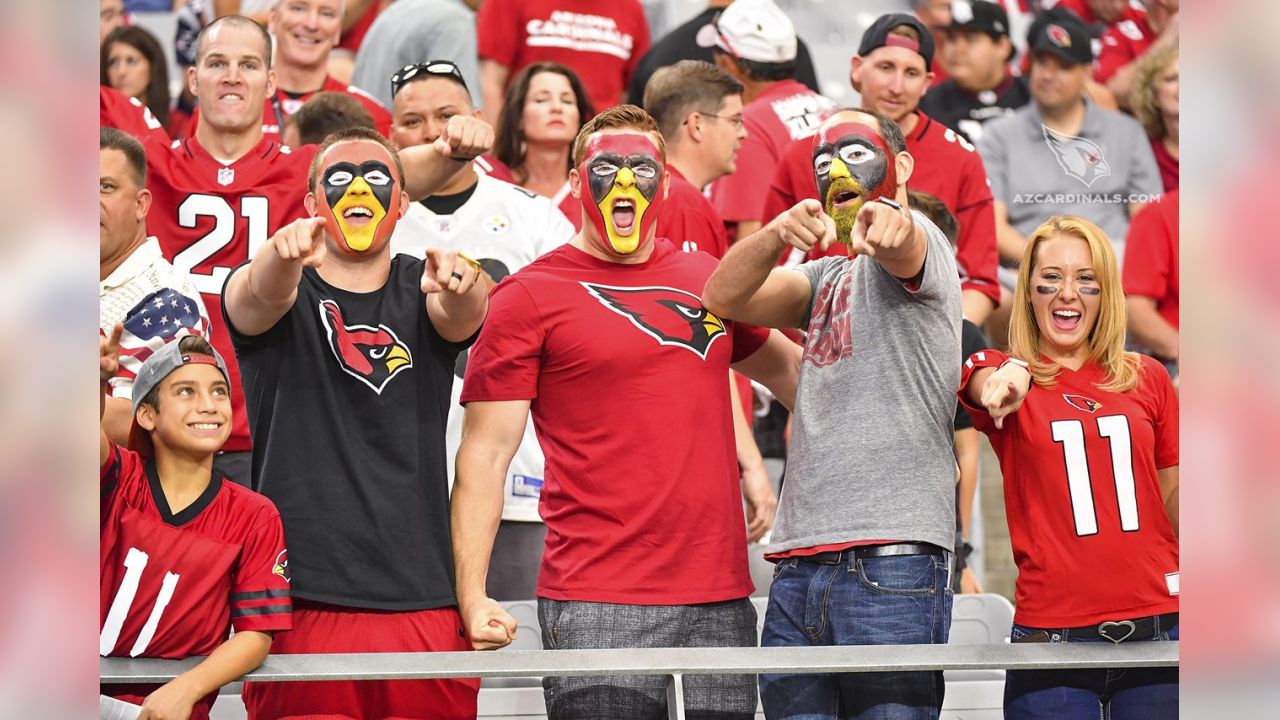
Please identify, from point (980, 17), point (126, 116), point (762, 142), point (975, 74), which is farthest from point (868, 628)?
point (980, 17)

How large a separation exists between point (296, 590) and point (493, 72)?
362 centimetres

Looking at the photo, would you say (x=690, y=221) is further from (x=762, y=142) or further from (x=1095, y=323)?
(x=1095, y=323)

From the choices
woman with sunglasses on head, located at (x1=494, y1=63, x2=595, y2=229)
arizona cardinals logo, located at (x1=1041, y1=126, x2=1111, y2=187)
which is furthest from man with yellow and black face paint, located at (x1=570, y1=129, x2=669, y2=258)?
arizona cardinals logo, located at (x1=1041, y1=126, x2=1111, y2=187)

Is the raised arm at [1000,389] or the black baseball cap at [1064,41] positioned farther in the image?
the black baseball cap at [1064,41]

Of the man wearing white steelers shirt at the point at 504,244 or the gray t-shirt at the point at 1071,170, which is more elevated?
the gray t-shirt at the point at 1071,170

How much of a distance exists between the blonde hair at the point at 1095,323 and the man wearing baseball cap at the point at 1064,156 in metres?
2.57

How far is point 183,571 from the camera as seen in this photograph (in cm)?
312

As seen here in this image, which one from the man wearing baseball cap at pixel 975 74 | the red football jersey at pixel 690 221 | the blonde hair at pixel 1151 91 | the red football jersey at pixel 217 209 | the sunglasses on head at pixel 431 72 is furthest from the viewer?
the man wearing baseball cap at pixel 975 74

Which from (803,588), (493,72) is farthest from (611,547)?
(493,72)

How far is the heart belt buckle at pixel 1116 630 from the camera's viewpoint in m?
3.21

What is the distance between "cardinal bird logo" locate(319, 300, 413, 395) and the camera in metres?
3.34

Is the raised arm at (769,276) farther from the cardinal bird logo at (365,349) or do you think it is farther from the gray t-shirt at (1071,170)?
the gray t-shirt at (1071,170)

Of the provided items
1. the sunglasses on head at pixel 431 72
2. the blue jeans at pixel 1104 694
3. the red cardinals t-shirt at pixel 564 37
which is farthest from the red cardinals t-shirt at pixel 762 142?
the blue jeans at pixel 1104 694

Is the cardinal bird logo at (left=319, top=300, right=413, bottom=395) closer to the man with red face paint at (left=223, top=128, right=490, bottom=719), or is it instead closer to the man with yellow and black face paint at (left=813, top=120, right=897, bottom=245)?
the man with red face paint at (left=223, top=128, right=490, bottom=719)
